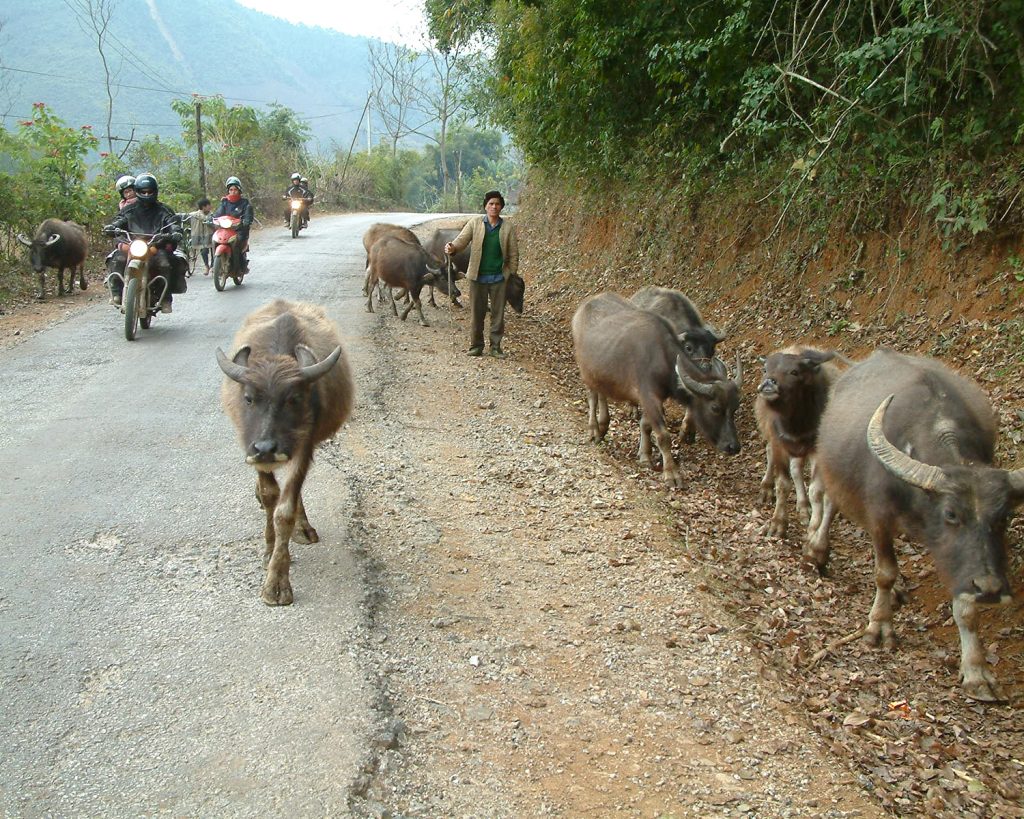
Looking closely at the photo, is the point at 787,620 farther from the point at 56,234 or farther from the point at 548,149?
the point at 548,149

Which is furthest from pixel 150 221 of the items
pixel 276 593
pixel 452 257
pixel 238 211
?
pixel 276 593

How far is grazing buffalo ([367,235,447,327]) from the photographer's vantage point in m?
13.0

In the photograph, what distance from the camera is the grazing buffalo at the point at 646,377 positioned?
7.66m

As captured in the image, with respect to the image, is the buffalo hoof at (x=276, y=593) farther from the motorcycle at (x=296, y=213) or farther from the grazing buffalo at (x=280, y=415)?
the motorcycle at (x=296, y=213)

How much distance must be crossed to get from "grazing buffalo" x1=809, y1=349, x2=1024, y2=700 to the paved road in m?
2.94

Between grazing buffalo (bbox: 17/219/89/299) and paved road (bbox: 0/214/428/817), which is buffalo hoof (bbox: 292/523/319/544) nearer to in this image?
paved road (bbox: 0/214/428/817)

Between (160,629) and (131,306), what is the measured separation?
713 centimetres

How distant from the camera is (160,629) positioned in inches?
178

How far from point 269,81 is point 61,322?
272 feet

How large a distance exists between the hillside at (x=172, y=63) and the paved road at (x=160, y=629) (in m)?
25.9

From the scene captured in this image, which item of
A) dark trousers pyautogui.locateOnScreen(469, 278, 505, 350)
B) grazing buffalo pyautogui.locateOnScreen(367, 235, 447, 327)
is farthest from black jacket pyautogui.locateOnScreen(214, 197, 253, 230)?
dark trousers pyautogui.locateOnScreen(469, 278, 505, 350)

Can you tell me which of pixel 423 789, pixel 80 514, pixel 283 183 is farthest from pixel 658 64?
pixel 283 183

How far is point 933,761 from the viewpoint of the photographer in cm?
429

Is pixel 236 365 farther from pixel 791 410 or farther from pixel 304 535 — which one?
pixel 791 410
